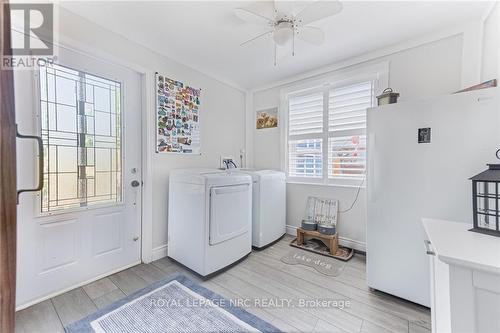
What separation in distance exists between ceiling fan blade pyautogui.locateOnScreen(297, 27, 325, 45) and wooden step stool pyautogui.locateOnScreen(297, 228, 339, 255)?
Answer: 2.12m

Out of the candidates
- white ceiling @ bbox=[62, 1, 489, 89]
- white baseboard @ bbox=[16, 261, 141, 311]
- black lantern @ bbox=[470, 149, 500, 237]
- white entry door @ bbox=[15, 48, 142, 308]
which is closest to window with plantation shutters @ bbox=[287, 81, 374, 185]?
white ceiling @ bbox=[62, 1, 489, 89]

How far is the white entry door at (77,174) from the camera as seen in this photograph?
1.57 m

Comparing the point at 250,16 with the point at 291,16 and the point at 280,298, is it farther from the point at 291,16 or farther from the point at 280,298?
the point at 280,298

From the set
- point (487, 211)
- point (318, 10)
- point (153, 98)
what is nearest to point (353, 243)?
point (487, 211)

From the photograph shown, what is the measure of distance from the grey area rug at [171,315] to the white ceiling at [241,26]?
95.0 inches

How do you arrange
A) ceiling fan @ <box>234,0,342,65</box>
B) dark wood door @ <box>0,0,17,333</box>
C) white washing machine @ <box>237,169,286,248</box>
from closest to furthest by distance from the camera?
dark wood door @ <box>0,0,17,333</box>
ceiling fan @ <box>234,0,342,65</box>
white washing machine @ <box>237,169,286,248</box>

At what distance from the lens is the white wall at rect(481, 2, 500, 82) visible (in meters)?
1.63

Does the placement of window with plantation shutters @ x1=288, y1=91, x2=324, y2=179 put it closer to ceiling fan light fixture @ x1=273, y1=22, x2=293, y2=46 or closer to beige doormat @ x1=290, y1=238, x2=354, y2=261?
beige doormat @ x1=290, y1=238, x2=354, y2=261

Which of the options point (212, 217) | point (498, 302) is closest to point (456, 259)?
point (498, 302)

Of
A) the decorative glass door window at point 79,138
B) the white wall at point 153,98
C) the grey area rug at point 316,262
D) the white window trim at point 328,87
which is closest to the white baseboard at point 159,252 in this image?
the white wall at point 153,98

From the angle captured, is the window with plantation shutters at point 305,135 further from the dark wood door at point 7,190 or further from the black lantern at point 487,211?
the dark wood door at point 7,190

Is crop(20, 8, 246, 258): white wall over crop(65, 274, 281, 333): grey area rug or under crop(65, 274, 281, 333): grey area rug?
over

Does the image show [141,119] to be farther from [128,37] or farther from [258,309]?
[258,309]

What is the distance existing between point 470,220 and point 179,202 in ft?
7.85
